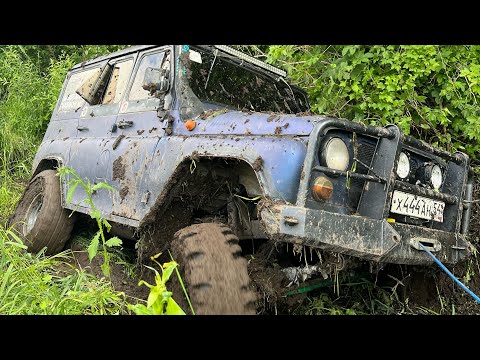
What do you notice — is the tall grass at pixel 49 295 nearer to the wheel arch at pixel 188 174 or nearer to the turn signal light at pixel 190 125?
the wheel arch at pixel 188 174

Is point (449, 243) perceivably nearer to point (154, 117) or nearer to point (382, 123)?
point (382, 123)

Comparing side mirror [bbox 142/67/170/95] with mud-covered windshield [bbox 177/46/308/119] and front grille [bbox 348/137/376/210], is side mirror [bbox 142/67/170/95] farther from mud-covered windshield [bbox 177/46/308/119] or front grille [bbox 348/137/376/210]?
front grille [bbox 348/137/376/210]

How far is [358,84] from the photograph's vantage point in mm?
4891

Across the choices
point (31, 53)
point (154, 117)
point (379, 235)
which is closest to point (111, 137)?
point (154, 117)

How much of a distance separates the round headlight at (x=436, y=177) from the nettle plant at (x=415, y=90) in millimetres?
1408

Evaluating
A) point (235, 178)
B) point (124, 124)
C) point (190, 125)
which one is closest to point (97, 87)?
point (124, 124)

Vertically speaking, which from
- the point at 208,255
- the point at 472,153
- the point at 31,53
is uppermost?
the point at 31,53

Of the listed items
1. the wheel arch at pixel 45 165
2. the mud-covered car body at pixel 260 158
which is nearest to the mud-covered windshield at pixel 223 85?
the mud-covered car body at pixel 260 158

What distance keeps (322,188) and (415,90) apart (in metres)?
2.96

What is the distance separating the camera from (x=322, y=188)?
2490 mm

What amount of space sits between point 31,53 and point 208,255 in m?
9.27

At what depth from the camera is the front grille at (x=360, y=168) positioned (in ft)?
8.91

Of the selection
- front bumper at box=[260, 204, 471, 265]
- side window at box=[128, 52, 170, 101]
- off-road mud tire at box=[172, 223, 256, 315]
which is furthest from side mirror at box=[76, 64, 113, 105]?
front bumper at box=[260, 204, 471, 265]
